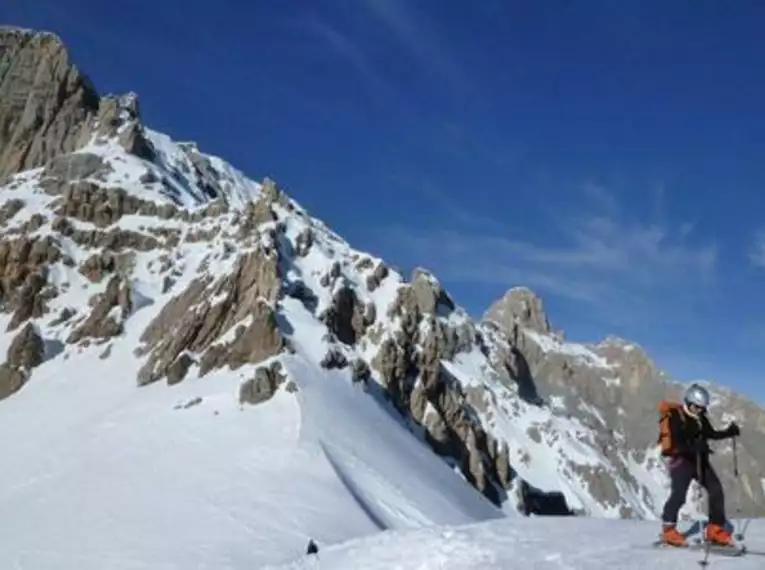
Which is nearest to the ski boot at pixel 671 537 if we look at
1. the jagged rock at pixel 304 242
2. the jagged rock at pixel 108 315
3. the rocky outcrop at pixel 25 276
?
the jagged rock at pixel 108 315

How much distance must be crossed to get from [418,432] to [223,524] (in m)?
55.5

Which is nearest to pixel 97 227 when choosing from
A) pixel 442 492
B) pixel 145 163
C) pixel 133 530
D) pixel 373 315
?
pixel 145 163

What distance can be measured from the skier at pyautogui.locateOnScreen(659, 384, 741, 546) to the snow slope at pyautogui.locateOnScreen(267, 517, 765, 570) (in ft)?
2.34

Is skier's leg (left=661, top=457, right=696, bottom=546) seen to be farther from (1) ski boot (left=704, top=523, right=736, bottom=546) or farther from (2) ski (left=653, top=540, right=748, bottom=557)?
(1) ski boot (left=704, top=523, right=736, bottom=546)

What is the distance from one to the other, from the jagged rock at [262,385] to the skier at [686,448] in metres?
59.0

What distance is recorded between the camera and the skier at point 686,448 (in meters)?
13.6

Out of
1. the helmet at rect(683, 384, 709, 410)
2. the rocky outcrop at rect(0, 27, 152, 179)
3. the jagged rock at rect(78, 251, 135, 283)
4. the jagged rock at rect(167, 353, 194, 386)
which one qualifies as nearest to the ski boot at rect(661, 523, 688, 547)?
the helmet at rect(683, 384, 709, 410)

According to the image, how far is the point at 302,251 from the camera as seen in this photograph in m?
103

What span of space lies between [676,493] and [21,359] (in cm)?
8828

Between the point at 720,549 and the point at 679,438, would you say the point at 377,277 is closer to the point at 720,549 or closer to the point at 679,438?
the point at 679,438

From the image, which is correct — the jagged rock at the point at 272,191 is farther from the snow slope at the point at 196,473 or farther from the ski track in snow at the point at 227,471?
the snow slope at the point at 196,473

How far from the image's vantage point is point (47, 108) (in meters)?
136

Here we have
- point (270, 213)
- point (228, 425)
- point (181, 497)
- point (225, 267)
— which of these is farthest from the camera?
point (270, 213)

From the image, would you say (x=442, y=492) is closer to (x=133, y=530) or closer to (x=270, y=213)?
(x=133, y=530)
